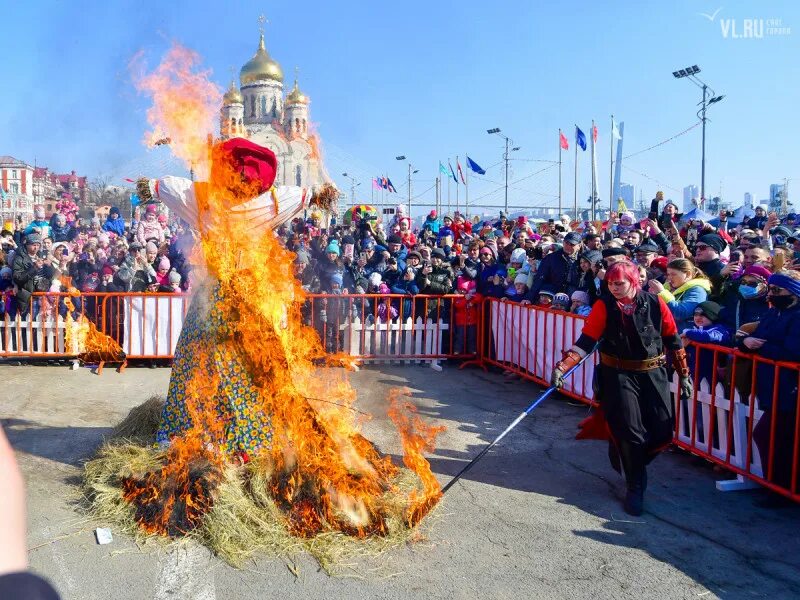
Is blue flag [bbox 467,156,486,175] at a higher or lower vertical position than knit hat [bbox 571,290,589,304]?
higher

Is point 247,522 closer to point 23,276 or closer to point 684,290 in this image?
point 684,290

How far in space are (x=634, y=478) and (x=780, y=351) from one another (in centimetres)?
146

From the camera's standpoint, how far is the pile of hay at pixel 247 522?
3.92m

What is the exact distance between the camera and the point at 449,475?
5449mm

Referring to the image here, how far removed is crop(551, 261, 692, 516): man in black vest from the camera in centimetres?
482

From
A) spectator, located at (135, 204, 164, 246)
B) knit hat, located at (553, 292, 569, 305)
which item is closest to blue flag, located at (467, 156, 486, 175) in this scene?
spectator, located at (135, 204, 164, 246)

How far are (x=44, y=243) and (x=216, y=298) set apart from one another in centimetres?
824

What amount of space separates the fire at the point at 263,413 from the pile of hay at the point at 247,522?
0.06 m

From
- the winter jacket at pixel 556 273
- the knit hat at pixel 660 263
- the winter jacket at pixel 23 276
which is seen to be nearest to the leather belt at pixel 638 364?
the knit hat at pixel 660 263

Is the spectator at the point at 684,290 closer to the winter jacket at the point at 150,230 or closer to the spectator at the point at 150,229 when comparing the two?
the spectator at the point at 150,229

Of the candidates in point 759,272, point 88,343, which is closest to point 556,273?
point 759,272

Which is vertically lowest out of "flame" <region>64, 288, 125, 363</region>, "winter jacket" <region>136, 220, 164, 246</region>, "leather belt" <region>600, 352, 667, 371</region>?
"flame" <region>64, 288, 125, 363</region>

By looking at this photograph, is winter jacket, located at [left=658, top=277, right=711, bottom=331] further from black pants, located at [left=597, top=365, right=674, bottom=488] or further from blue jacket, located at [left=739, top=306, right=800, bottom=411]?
black pants, located at [left=597, top=365, right=674, bottom=488]

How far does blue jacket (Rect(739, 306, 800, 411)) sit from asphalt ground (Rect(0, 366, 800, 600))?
0.77 metres
